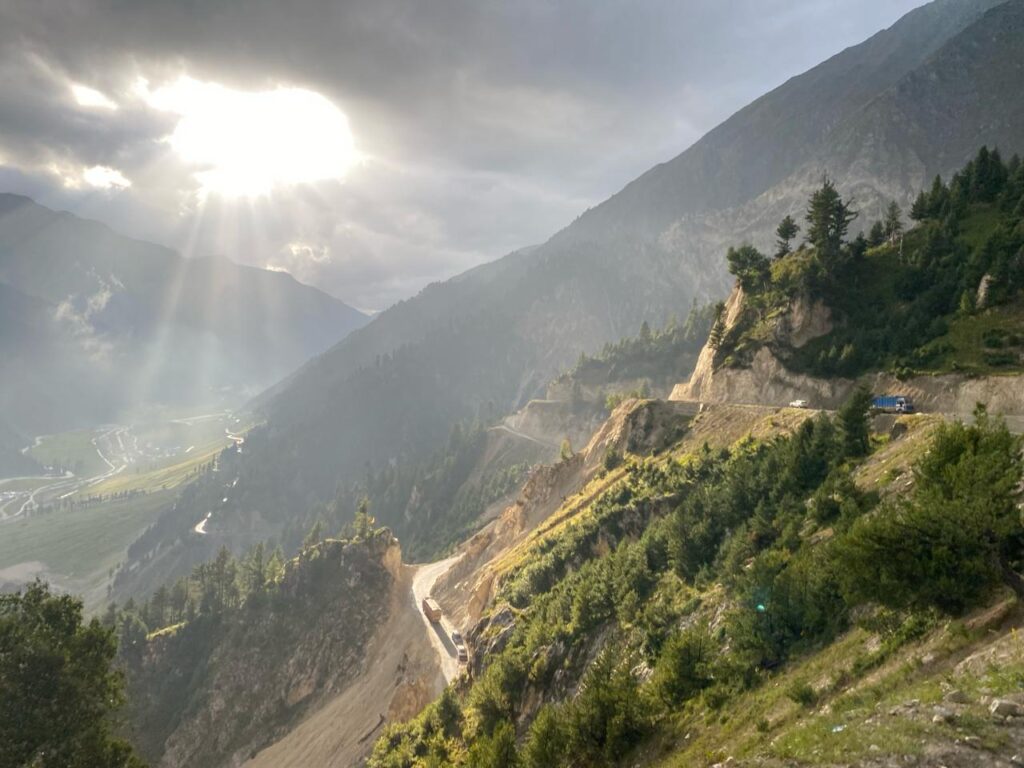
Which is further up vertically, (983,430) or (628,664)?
(983,430)

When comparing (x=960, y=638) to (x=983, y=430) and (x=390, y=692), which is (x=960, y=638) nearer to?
(x=983, y=430)

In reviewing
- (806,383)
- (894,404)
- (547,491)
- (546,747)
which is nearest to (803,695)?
(546,747)

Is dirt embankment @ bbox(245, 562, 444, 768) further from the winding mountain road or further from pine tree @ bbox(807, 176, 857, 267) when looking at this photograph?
pine tree @ bbox(807, 176, 857, 267)

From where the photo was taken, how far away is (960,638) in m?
17.5

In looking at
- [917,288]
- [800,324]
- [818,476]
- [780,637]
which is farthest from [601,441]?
[780,637]

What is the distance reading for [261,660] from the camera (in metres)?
86.3

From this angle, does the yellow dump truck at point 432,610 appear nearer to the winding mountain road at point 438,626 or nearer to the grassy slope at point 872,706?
the winding mountain road at point 438,626

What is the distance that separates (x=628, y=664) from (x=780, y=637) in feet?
32.2

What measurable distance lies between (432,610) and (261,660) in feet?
91.7

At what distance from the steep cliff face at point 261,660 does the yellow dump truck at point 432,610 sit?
23.9 feet

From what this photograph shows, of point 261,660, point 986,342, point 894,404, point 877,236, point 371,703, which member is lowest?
point 371,703

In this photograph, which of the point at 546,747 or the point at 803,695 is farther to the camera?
the point at 546,747

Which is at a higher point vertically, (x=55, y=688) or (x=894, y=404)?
(x=55, y=688)

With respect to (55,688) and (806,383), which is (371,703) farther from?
(806,383)
